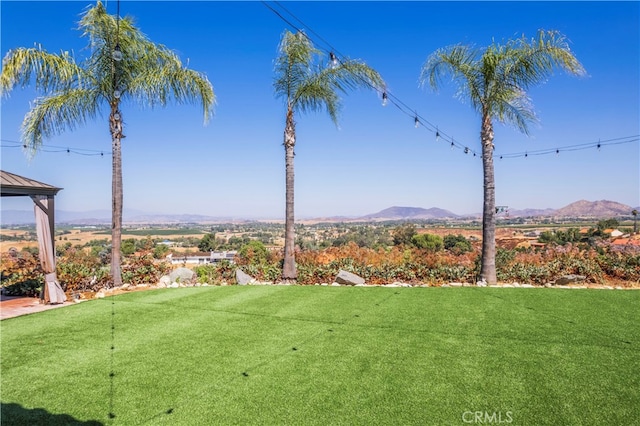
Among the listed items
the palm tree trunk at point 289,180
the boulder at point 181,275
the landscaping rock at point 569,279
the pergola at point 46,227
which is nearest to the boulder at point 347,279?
the palm tree trunk at point 289,180

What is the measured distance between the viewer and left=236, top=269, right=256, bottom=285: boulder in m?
9.86

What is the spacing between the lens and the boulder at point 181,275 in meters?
9.84

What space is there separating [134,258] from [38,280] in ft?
7.77

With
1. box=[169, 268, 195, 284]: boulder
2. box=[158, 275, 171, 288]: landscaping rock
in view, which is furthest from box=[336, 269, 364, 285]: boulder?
box=[158, 275, 171, 288]: landscaping rock

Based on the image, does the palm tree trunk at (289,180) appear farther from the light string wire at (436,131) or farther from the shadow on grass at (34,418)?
the shadow on grass at (34,418)

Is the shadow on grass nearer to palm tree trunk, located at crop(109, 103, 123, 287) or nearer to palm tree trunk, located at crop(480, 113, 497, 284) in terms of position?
palm tree trunk, located at crop(109, 103, 123, 287)

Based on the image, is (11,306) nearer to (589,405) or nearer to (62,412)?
(62,412)

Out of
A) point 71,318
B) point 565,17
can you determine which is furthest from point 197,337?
point 565,17

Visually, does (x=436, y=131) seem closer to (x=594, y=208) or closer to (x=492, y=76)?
(x=492, y=76)

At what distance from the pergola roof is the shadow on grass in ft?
17.1

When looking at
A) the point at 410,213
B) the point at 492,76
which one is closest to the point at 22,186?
the point at 492,76

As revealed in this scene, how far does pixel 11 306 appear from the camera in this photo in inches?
295

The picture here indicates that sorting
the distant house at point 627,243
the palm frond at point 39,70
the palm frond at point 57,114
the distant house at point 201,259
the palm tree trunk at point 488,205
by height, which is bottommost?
the distant house at point 201,259

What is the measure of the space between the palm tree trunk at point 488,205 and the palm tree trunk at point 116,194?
9.10 meters
